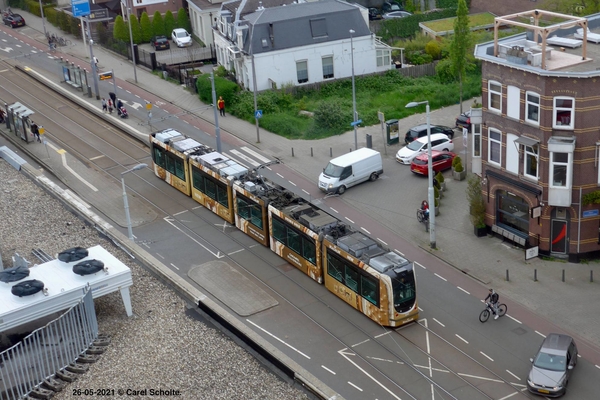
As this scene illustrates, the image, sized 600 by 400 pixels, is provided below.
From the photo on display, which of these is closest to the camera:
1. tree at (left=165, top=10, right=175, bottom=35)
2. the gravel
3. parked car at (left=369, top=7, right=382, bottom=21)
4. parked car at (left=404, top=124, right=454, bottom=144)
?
the gravel

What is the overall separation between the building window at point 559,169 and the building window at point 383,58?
3156 cm

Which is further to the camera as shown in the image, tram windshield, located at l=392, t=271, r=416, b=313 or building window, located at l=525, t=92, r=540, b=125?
building window, located at l=525, t=92, r=540, b=125

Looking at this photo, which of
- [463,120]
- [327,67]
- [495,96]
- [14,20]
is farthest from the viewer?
[14,20]

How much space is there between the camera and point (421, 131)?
59938 mm

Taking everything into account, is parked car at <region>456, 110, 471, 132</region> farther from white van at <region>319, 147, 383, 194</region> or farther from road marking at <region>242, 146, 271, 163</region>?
road marking at <region>242, 146, 271, 163</region>

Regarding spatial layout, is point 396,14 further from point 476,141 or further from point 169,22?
point 476,141

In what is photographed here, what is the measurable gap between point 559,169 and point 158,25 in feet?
179

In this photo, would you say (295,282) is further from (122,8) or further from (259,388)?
(122,8)

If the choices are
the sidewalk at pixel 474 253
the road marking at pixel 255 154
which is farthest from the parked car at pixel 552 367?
the road marking at pixel 255 154

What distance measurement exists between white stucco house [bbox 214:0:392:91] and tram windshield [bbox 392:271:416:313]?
34106mm

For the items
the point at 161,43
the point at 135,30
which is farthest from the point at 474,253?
the point at 135,30

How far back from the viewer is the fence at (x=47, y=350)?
Answer: 95.7 feet

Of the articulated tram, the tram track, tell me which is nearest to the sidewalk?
A: the tram track

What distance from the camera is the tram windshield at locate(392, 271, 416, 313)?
37.8m
